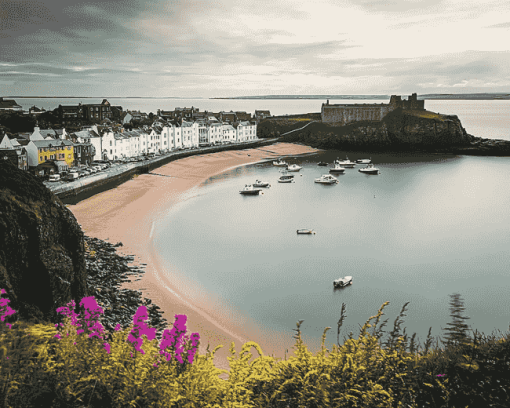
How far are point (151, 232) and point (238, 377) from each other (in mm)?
14426

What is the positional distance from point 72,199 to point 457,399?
71.4 ft

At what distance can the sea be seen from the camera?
10.6 m

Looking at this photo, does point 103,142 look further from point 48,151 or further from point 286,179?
point 286,179

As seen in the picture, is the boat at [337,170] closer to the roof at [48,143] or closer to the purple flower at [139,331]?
the roof at [48,143]

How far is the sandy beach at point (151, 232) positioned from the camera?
358 inches

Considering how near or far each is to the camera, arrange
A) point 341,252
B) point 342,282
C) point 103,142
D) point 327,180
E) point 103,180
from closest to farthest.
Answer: point 342,282
point 341,252
point 103,180
point 327,180
point 103,142

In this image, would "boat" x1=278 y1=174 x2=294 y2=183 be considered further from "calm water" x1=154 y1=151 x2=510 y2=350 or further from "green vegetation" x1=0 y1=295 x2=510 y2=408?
"green vegetation" x1=0 y1=295 x2=510 y2=408

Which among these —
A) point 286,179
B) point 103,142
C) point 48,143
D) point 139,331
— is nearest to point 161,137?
point 103,142

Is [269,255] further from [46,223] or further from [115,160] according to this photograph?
[115,160]

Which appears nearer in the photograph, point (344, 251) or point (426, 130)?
point (344, 251)

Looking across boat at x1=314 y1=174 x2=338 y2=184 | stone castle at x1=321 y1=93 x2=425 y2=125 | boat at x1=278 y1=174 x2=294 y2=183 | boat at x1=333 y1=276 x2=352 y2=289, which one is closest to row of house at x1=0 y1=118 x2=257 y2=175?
boat at x1=333 y1=276 x2=352 y2=289

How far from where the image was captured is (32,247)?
5062 millimetres

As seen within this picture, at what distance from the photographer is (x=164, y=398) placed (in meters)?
2.67

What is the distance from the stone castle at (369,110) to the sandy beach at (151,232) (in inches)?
1119
